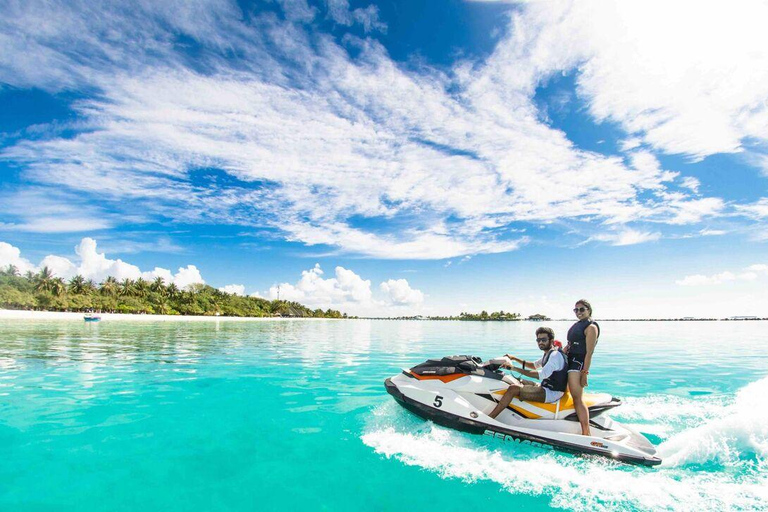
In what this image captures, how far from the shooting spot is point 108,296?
3492 inches

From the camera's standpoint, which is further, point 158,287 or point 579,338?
point 158,287

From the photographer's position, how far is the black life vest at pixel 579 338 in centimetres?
629

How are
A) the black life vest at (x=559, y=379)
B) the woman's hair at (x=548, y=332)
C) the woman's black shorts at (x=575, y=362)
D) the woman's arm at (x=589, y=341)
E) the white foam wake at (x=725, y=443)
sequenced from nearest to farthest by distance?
the white foam wake at (x=725, y=443)
the woman's arm at (x=589, y=341)
the woman's black shorts at (x=575, y=362)
the black life vest at (x=559, y=379)
the woman's hair at (x=548, y=332)

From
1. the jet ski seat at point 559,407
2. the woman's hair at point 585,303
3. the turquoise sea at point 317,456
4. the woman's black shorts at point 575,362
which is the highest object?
the woman's hair at point 585,303

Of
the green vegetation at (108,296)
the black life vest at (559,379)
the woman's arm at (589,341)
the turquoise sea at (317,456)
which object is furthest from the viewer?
the green vegetation at (108,296)

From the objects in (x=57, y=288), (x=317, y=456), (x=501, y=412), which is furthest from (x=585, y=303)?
(x=57, y=288)

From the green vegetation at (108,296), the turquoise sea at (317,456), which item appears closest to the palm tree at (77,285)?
the green vegetation at (108,296)

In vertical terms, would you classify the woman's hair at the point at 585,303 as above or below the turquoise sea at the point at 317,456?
above

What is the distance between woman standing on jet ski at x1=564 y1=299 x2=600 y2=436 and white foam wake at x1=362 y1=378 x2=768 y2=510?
2.40 feet

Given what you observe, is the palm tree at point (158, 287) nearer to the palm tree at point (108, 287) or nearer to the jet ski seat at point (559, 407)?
the palm tree at point (108, 287)

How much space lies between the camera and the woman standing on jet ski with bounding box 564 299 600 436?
622cm

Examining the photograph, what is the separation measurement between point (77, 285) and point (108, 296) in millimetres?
6556

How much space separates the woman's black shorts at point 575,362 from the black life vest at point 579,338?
0.15 feet

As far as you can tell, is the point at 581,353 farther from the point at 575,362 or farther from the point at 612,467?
the point at 612,467
